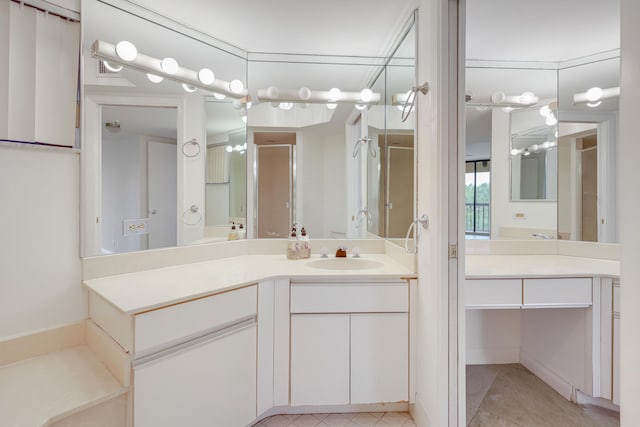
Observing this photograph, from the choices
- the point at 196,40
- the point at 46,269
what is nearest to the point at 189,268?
the point at 46,269

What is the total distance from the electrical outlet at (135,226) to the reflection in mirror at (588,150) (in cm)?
272

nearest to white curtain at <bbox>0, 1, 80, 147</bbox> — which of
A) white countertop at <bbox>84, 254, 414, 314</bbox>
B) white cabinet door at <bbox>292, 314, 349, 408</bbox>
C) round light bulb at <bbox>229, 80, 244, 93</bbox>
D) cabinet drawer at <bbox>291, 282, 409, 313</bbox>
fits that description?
white countertop at <bbox>84, 254, 414, 314</bbox>

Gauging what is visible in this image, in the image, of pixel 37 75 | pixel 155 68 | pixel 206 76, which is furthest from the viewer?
pixel 206 76

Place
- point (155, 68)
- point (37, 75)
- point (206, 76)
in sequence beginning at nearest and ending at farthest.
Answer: point (37, 75)
point (155, 68)
point (206, 76)

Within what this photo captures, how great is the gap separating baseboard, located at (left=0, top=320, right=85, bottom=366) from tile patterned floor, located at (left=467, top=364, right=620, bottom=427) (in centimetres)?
211

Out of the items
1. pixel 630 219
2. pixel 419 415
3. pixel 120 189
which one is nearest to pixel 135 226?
pixel 120 189

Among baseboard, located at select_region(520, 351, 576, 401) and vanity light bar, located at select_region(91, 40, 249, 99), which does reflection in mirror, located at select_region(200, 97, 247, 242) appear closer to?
vanity light bar, located at select_region(91, 40, 249, 99)

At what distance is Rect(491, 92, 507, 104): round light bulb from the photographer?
7.14 ft

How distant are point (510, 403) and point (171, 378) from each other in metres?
1.92

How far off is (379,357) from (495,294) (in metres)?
0.71

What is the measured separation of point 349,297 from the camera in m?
1.67

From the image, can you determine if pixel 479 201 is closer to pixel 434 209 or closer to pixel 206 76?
pixel 434 209

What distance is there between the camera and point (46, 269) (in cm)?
145

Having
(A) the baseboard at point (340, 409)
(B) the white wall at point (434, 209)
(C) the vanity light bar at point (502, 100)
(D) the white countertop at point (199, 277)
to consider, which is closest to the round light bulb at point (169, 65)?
(D) the white countertop at point (199, 277)
